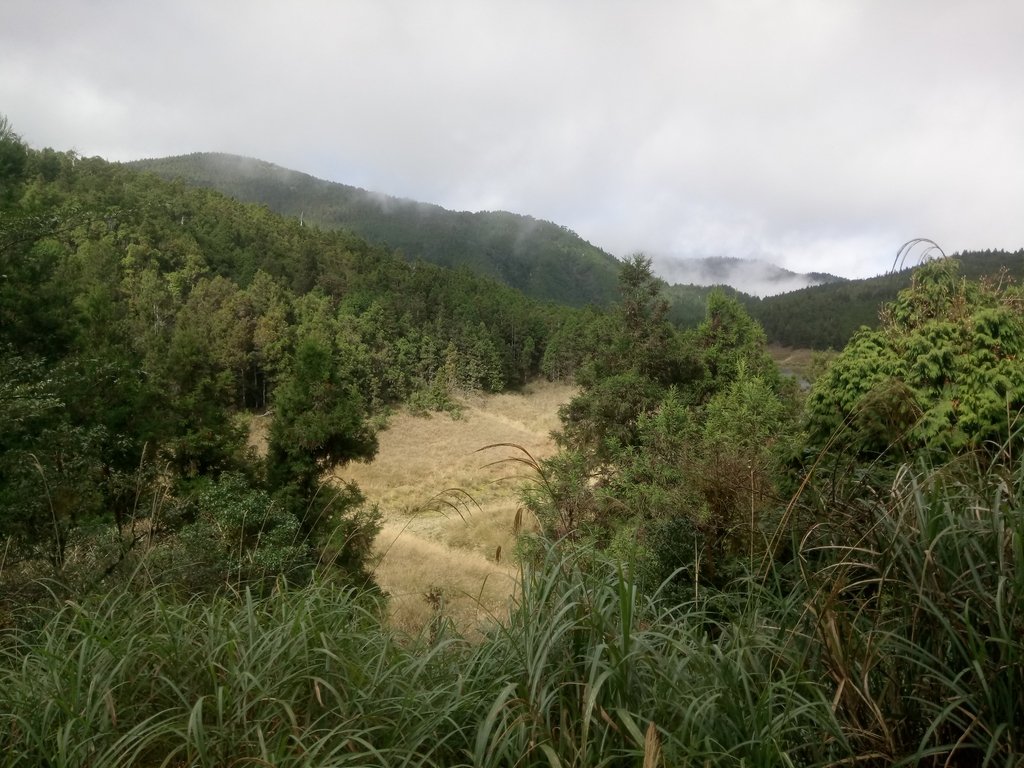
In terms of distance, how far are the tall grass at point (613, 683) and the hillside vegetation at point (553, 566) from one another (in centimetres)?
1

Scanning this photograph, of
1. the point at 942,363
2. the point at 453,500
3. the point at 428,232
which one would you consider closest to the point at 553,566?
the point at 942,363

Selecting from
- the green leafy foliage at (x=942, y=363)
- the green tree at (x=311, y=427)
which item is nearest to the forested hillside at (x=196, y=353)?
the green tree at (x=311, y=427)

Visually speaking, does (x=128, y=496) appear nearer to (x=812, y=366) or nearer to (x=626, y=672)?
(x=626, y=672)

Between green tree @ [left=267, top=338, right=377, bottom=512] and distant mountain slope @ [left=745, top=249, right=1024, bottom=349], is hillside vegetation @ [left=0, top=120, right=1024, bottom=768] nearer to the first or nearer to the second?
green tree @ [left=267, top=338, right=377, bottom=512]

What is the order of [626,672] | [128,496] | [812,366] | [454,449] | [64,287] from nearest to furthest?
[626,672]
[128,496]
[64,287]
[812,366]
[454,449]

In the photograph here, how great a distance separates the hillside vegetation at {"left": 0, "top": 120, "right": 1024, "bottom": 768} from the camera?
59.6 inches

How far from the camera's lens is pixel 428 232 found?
174500 mm

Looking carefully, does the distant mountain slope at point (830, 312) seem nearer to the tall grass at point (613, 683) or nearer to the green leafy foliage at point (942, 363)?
the green leafy foliage at point (942, 363)

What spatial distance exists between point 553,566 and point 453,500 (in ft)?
37.8

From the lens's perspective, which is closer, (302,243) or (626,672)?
(626,672)

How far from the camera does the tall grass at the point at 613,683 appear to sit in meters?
1.43

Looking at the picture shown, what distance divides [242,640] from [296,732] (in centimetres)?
45

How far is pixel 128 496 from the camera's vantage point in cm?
1062

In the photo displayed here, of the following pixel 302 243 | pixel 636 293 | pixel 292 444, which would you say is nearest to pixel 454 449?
pixel 636 293
